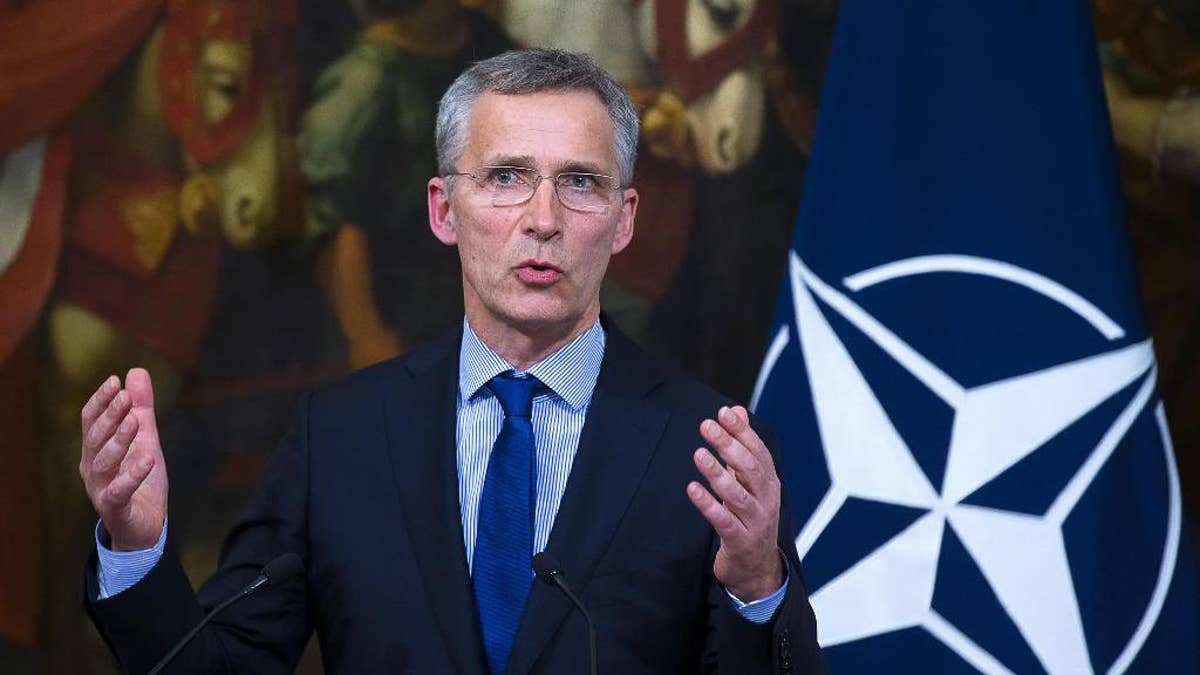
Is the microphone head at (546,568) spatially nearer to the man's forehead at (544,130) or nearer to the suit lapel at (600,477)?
the suit lapel at (600,477)

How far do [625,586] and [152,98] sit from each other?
7.16ft

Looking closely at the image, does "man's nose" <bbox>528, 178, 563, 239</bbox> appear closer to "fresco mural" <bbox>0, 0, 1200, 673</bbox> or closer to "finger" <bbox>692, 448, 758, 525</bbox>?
"finger" <bbox>692, 448, 758, 525</bbox>

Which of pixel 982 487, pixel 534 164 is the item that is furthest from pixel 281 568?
pixel 982 487

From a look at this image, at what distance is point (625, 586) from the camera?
6.75ft

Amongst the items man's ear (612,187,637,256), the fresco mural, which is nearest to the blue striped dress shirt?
Answer: man's ear (612,187,637,256)

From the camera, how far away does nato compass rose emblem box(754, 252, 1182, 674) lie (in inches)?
120

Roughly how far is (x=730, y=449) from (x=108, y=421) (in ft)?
2.38

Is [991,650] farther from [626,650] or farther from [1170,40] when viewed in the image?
[1170,40]

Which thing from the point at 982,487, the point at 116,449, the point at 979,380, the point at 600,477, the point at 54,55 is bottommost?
the point at 982,487

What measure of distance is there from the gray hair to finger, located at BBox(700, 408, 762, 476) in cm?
62

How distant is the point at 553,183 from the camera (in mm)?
2160

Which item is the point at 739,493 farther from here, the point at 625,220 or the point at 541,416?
the point at 625,220

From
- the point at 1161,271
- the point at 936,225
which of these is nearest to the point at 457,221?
the point at 936,225

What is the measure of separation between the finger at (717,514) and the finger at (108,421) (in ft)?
2.19
